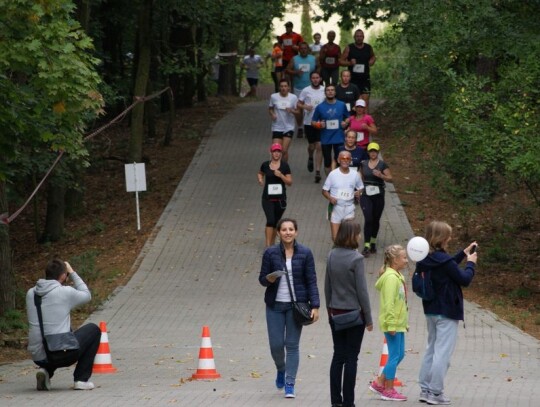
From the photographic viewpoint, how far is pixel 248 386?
1176 centimetres

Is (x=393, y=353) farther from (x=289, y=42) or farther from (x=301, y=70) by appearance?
(x=289, y=42)

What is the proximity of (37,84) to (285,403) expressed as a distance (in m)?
4.40

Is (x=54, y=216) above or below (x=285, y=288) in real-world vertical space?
above

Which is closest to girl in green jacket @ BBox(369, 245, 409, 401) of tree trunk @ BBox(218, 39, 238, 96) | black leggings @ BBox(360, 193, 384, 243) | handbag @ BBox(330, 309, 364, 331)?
handbag @ BBox(330, 309, 364, 331)

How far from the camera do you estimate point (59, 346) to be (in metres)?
11.5

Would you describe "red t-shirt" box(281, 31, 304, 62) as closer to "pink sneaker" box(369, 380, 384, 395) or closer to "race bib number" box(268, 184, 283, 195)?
"race bib number" box(268, 184, 283, 195)

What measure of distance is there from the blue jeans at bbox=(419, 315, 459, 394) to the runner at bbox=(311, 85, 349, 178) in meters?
10.9

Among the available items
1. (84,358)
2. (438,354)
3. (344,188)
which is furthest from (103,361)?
(344,188)

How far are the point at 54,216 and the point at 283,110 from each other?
4550 millimetres

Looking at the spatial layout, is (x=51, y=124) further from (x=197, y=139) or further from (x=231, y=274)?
(x=197, y=139)

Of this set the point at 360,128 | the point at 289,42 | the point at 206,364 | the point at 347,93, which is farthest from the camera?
the point at 289,42

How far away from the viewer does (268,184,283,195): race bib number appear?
1875 cm

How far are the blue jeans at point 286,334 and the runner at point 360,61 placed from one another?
17.1m

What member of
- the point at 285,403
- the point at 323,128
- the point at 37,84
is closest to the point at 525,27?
the point at 323,128
